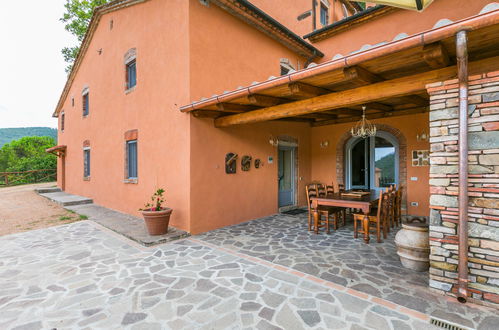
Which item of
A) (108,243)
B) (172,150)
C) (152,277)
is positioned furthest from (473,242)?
(108,243)

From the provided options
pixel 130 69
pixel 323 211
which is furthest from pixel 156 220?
pixel 130 69

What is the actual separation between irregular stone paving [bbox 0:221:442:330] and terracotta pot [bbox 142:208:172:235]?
72cm

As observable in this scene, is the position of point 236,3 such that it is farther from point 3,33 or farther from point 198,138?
point 3,33

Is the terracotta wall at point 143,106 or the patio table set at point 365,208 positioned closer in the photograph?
the patio table set at point 365,208

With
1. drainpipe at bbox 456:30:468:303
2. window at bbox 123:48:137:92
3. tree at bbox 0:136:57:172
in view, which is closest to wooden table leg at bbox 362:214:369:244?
drainpipe at bbox 456:30:468:303

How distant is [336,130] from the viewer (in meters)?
9.00

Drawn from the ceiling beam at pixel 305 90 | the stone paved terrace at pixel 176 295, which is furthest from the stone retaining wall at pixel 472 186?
the ceiling beam at pixel 305 90

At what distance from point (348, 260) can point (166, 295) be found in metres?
2.90

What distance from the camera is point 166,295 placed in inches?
121

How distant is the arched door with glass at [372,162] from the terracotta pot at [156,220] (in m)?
6.58

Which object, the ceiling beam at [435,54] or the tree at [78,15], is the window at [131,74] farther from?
the tree at [78,15]

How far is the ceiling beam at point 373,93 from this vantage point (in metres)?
3.03

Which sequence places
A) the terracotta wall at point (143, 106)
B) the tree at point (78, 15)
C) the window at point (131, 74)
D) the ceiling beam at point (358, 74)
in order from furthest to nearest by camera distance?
the tree at point (78, 15), the window at point (131, 74), the terracotta wall at point (143, 106), the ceiling beam at point (358, 74)

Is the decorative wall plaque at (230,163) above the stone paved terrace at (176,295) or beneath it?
above
